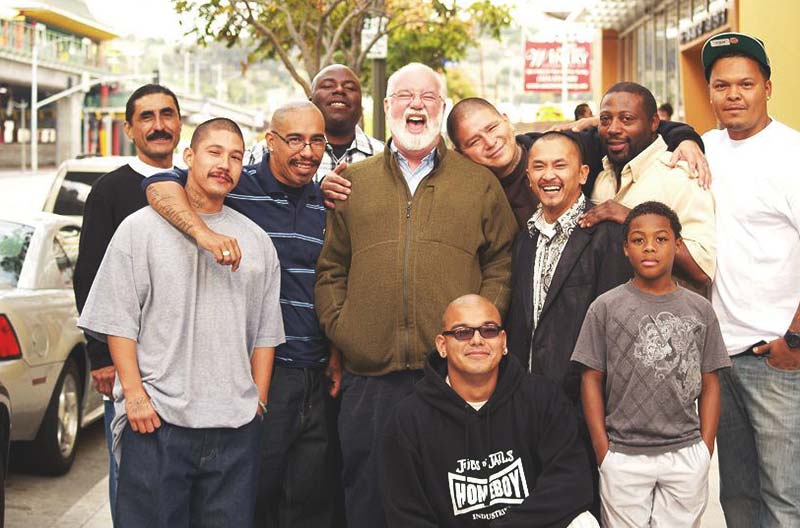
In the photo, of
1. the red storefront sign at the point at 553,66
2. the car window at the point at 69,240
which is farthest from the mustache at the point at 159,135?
the red storefront sign at the point at 553,66

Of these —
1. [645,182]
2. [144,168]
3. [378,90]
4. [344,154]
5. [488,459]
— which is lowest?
[488,459]

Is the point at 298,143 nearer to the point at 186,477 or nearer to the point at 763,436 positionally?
the point at 186,477

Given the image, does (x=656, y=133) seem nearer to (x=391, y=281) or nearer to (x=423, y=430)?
(x=391, y=281)

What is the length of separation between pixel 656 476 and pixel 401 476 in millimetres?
967

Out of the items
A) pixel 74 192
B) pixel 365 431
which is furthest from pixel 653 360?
pixel 74 192

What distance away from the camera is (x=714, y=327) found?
4.28 m

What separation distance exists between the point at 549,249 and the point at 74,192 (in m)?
8.63

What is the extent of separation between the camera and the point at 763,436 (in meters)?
4.55

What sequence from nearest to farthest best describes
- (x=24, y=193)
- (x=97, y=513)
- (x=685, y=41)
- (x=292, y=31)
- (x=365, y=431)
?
(x=365, y=431) < (x=97, y=513) < (x=292, y=31) < (x=685, y=41) < (x=24, y=193)

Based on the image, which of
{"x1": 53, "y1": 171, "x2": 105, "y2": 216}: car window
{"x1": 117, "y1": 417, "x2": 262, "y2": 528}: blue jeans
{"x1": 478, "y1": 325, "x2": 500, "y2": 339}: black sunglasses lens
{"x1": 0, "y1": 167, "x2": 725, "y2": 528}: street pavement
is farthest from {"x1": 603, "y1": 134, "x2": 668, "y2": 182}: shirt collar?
{"x1": 53, "y1": 171, "x2": 105, "y2": 216}: car window

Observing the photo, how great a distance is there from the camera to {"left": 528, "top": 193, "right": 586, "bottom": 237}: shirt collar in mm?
4566

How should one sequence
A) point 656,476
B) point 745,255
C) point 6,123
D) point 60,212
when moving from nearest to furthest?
point 656,476 < point 745,255 < point 60,212 < point 6,123

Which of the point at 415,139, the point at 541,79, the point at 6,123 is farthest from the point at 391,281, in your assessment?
the point at 6,123

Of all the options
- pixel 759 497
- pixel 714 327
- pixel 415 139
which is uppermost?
pixel 415 139
